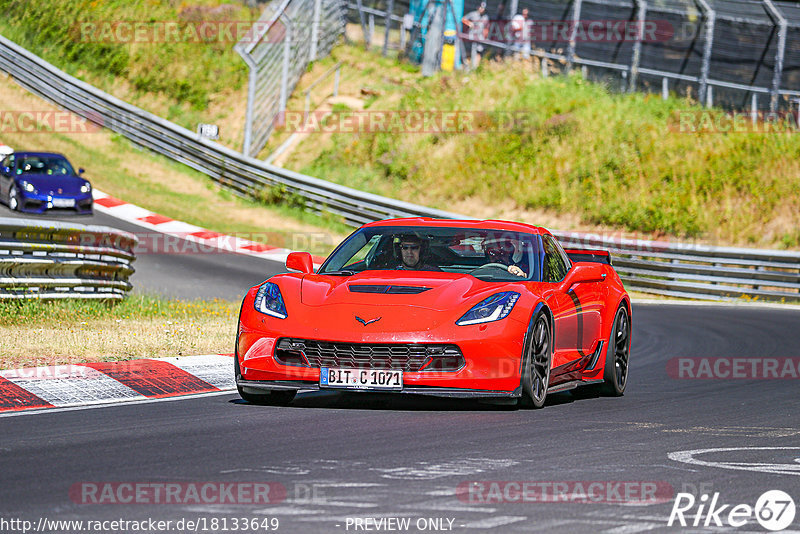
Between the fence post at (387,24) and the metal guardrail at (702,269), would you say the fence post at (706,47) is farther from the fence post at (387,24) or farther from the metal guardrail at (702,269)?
the fence post at (387,24)

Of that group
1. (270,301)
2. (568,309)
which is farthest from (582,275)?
(270,301)

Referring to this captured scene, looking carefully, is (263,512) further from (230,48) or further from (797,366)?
(230,48)

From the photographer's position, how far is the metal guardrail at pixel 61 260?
13.1 meters

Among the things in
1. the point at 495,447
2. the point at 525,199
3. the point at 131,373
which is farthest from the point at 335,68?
the point at 495,447

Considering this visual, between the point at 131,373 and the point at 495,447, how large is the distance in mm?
3623

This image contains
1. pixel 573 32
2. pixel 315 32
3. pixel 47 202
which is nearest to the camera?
pixel 47 202

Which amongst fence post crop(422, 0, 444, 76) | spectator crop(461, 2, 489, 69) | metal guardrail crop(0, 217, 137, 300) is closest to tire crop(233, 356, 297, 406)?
metal guardrail crop(0, 217, 137, 300)

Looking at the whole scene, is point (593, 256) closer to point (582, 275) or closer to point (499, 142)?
point (582, 275)

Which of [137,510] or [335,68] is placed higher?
[335,68]

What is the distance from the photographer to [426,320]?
8.23 metres

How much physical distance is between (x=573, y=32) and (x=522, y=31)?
7.16ft

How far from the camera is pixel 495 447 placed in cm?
Result: 709

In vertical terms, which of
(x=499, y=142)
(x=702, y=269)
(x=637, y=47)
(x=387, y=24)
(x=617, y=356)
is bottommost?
(x=702, y=269)

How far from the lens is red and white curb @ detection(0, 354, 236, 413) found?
8.55 metres
